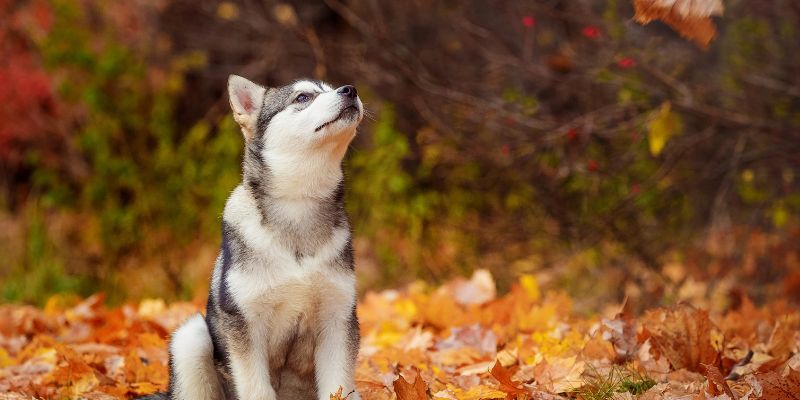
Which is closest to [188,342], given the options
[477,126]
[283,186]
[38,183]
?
[283,186]

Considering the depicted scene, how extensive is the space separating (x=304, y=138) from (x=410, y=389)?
110 centimetres

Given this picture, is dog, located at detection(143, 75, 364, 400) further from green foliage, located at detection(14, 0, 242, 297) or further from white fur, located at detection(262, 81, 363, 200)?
green foliage, located at detection(14, 0, 242, 297)

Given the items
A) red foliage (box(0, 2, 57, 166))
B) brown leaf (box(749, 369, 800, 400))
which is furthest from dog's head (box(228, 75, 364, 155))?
red foliage (box(0, 2, 57, 166))

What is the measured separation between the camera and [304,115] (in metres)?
3.65

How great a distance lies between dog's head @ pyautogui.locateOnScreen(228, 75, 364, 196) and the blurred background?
6.63 ft

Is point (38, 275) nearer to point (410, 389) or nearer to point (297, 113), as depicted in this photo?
point (297, 113)

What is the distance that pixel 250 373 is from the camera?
3336mm

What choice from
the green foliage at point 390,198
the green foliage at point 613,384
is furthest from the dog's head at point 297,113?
the green foliage at point 390,198

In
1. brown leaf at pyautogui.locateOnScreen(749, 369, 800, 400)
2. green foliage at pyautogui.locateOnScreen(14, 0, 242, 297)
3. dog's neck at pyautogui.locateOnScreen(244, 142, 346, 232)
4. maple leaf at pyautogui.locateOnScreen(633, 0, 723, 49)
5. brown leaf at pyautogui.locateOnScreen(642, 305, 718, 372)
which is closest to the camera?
maple leaf at pyautogui.locateOnScreen(633, 0, 723, 49)

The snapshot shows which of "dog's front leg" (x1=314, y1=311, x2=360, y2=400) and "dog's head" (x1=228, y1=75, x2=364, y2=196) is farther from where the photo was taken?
"dog's head" (x1=228, y1=75, x2=364, y2=196)

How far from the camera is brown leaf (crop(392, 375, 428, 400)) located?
3.36 m

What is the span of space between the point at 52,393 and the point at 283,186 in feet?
5.02

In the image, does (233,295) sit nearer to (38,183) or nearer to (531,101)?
(531,101)

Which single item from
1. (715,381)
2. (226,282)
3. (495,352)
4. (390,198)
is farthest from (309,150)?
(390,198)
